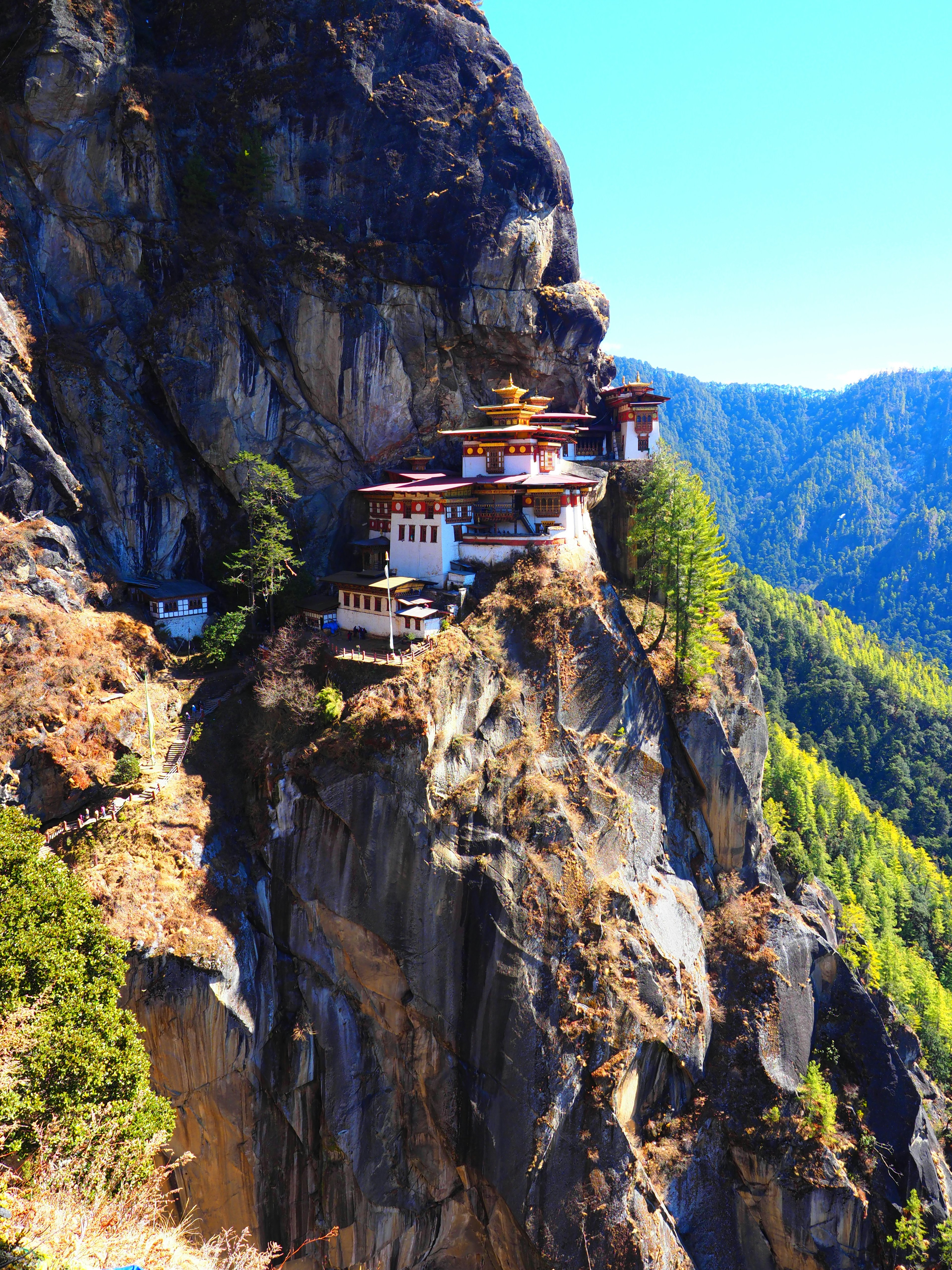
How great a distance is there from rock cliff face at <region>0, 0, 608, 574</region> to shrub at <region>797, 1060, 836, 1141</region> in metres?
36.6

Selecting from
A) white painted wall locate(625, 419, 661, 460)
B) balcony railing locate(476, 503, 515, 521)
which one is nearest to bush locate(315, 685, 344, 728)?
balcony railing locate(476, 503, 515, 521)

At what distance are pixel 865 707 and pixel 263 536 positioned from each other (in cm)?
10540

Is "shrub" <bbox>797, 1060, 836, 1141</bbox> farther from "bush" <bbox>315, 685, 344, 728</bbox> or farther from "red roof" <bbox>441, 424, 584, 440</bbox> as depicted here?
"red roof" <bbox>441, 424, 584, 440</bbox>

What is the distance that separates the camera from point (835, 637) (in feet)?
431

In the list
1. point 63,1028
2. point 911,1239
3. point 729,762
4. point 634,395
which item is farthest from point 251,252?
point 911,1239

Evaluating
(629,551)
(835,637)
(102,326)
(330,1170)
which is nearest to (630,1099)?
(330,1170)

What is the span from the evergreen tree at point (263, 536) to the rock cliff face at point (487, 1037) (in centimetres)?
1093

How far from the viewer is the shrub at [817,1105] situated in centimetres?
3225

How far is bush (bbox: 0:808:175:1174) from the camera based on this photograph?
16.9m

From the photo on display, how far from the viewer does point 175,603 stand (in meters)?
37.5

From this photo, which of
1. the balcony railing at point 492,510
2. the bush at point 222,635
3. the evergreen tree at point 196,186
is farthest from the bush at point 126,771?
the evergreen tree at point 196,186

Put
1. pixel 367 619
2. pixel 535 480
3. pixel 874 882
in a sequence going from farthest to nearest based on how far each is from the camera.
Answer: pixel 874 882 → pixel 535 480 → pixel 367 619

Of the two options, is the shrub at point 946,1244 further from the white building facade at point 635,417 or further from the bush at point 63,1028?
the white building facade at point 635,417

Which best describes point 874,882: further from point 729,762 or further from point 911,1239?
point 911,1239
